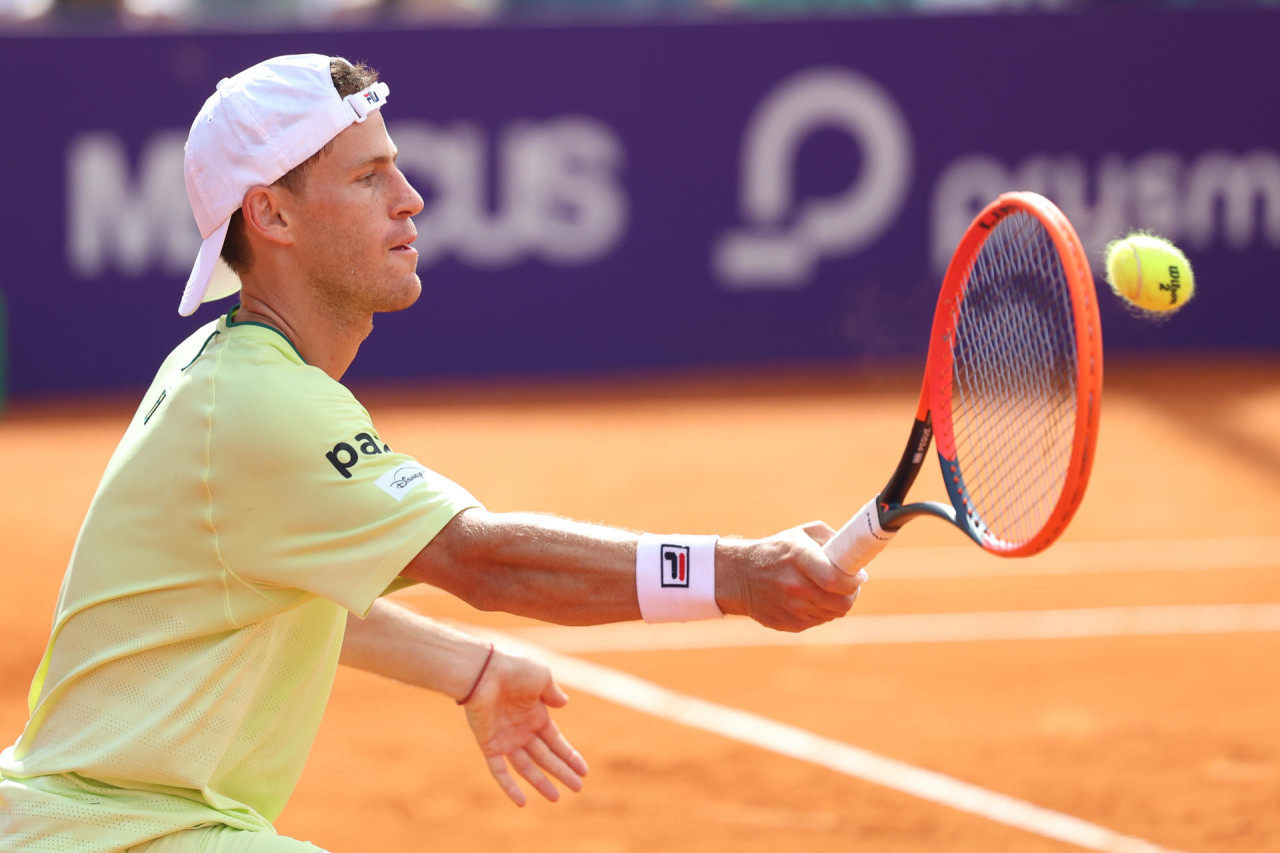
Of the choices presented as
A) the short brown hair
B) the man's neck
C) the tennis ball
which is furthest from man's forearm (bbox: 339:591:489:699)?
the tennis ball

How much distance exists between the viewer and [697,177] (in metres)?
12.2

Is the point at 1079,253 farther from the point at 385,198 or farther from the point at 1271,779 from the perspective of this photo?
the point at 1271,779

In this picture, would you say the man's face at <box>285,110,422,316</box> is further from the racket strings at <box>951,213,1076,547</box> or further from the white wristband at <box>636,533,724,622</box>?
the racket strings at <box>951,213,1076,547</box>

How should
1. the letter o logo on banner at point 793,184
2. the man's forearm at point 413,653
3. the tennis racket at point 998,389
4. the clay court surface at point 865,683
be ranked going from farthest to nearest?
the letter o logo on banner at point 793,184 → the clay court surface at point 865,683 → the man's forearm at point 413,653 → the tennis racket at point 998,389

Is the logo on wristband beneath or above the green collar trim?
beneath

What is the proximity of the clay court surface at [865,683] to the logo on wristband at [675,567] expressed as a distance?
89.4 inches

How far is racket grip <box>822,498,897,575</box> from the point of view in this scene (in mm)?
2678

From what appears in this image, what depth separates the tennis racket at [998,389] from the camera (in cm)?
252

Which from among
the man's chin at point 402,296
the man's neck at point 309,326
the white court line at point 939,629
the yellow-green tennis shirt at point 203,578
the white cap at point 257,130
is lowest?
the white court line at point 939,629

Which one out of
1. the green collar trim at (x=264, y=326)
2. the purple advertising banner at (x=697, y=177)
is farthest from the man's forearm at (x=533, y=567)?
the purple advertising banner at (x=697, y=177)

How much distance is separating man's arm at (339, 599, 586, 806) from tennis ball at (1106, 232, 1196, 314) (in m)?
1.33

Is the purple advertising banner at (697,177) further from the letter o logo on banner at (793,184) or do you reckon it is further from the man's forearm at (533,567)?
the man's forearm at (533,567)

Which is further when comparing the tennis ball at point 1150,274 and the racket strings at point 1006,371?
the racket strings at point 1006,371

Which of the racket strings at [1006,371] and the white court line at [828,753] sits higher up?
the racket strings at [1006,371]
